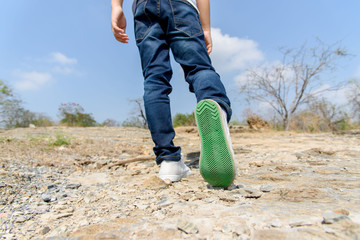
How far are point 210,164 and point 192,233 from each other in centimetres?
37

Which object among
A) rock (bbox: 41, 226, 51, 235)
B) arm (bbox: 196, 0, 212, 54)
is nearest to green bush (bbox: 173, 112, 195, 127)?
arm (bbox: 196, 0, 212, 54)

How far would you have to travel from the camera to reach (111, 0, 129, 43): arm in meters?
1.40

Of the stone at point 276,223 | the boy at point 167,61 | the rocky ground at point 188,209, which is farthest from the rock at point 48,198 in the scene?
the stone at point 276,223

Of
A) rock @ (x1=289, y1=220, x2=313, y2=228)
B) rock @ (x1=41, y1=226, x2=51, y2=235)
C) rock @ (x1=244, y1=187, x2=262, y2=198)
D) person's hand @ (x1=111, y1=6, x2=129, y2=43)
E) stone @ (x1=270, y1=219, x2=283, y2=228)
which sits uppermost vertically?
person's hand @ (x1=111, y1=6, x2=129, y2=43)

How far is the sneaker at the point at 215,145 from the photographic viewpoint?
91 cm

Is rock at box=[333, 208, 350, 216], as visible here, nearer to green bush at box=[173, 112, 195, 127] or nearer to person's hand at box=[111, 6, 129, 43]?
person's hand at box=[111, 6, 129, 43]

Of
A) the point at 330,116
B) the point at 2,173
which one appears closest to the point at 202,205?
the point at 2,173

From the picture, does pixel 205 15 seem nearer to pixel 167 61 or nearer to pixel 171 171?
pixel 167 61

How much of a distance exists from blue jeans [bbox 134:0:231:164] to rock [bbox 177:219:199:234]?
59cm

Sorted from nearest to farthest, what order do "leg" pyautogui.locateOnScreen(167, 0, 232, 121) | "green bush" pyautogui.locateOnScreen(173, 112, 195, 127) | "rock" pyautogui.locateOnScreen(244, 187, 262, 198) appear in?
"rock" pyautogui.locateOnScreen(244, 187, 262, 198) → "leg" pyautogui.locateOnScreen(167, 0, 232, 121) → "green bush" pyautogui.locateOnScreen(173, 112, 195, 127)

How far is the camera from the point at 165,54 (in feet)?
4.19

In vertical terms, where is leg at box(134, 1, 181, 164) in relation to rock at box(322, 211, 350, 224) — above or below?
above

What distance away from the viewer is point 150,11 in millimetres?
1229

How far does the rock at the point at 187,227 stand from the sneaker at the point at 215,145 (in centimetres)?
32
